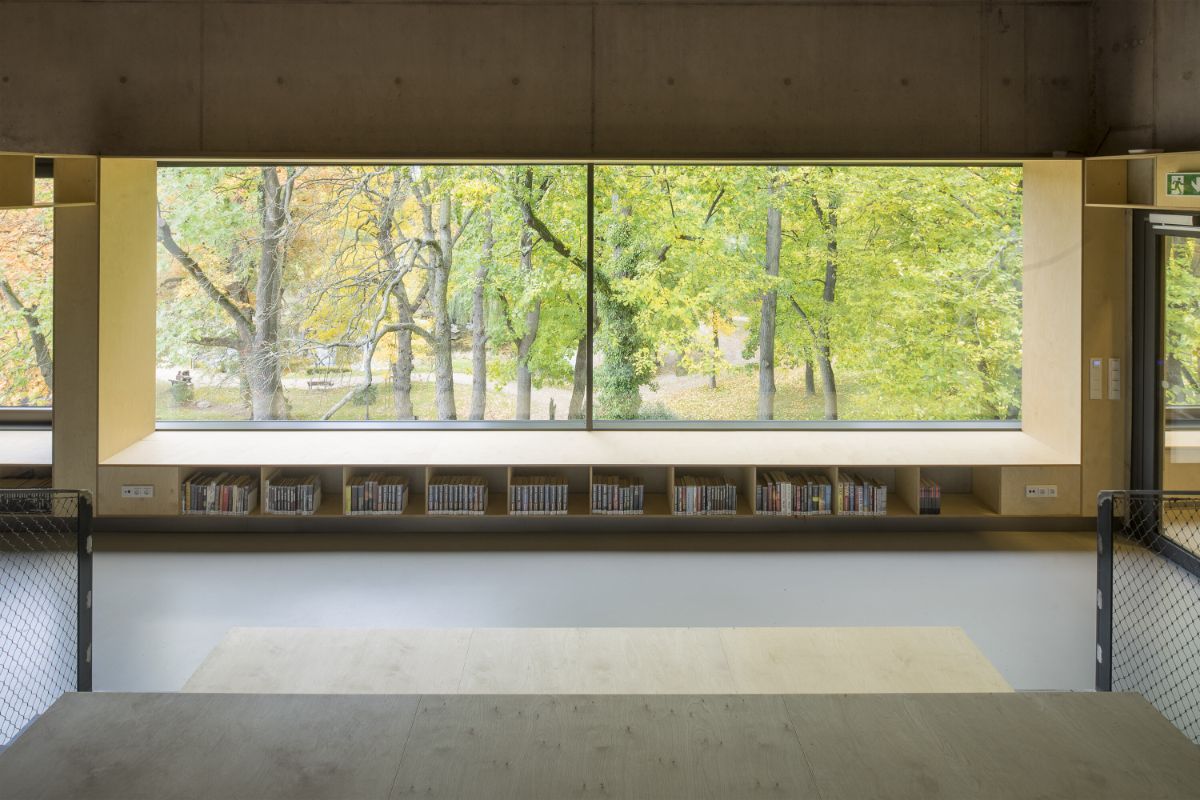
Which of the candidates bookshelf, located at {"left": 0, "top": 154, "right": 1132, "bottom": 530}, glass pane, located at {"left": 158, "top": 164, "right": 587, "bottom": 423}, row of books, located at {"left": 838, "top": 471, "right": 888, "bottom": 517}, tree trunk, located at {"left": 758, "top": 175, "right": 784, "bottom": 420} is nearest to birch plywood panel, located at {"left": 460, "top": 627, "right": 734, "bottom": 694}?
bookshelf, located at {"left": 0, "top": 154, "right": 1132, "bottom": 530}

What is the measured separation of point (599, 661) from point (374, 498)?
3.17 metres

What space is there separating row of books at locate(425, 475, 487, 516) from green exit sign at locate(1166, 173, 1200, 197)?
464 cm

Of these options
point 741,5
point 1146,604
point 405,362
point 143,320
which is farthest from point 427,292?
point 1146,604

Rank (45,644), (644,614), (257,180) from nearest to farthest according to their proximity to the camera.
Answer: (45,644), (644,614), (257,180)

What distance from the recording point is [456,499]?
23.2ft

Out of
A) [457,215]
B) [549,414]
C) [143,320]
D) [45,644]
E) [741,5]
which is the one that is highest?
[741,5]

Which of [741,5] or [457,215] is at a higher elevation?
[741,5]

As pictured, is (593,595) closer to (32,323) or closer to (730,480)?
(730,480)

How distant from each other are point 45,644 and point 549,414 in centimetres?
604

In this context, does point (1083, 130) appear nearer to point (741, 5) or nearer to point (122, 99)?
point (741, 5)

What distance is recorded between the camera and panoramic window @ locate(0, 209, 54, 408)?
7.99 meters

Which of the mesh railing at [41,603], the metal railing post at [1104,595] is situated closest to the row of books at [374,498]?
the mesh railing at [41,603]

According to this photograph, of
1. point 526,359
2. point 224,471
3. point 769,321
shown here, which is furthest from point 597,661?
point 769,321

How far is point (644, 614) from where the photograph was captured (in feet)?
17.8
